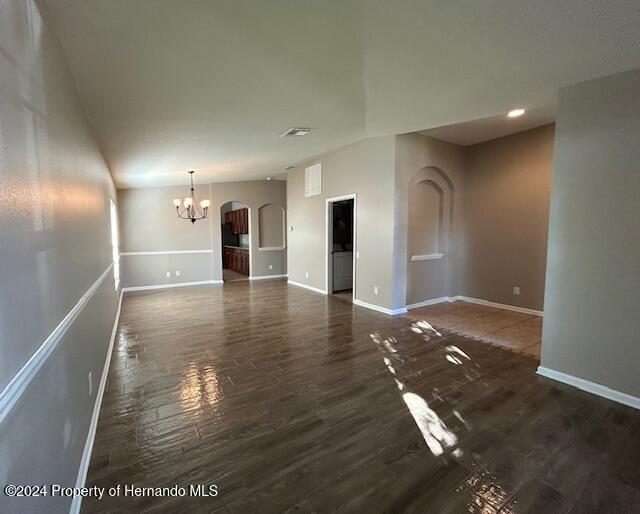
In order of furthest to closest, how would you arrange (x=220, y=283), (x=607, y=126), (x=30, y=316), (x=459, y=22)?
(x=220, y=283) → (x=607, y=126) → (x=459, y=22) → (x=30, y=316)

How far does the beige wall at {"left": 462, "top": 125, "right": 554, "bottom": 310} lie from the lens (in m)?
5.14

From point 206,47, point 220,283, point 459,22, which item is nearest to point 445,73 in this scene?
point 459,22

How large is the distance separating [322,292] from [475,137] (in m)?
4.19

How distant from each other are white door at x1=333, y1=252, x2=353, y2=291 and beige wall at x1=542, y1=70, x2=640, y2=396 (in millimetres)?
4286

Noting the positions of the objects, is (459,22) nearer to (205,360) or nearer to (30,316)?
(30,316)

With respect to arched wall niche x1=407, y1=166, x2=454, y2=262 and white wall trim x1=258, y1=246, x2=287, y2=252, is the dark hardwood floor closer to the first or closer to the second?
arched wall niche x1=407, y1=166, x2=454, y2=262

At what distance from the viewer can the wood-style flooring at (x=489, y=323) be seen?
4004mm

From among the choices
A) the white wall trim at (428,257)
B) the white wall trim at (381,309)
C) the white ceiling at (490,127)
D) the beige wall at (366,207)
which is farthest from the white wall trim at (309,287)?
the white ceiling at (490,127)

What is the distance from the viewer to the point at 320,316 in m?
5.23

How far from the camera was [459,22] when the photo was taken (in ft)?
6.84

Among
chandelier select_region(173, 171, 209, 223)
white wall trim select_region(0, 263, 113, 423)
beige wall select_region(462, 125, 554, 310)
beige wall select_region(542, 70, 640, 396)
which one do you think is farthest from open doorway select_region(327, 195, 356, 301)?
white wall trim select_region(0, 263, 113, 423)

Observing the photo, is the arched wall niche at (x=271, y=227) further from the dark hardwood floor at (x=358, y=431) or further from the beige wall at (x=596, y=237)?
the beige wall at (x=596, y=237)

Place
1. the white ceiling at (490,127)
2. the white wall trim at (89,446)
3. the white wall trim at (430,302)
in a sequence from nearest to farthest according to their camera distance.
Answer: the white wall trim at (89,446), the white ceiling at (490,127), the white wall trim at (430,302)

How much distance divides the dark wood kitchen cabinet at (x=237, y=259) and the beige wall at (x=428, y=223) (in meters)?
5.73
